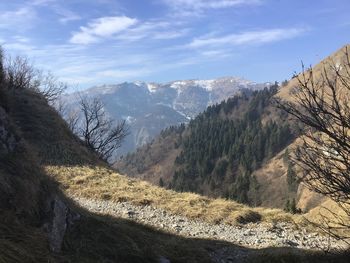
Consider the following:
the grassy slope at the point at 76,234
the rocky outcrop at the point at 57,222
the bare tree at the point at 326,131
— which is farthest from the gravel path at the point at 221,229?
the rocky outcrop at the point at 57,222

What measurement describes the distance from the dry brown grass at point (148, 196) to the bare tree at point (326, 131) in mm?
8747

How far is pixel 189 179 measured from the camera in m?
189

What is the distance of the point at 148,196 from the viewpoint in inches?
752

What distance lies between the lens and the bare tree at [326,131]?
7.73 meters

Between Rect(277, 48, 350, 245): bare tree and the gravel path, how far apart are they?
5755mm

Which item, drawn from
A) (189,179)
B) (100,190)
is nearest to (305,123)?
(100,190)

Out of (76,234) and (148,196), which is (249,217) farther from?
(76,234)

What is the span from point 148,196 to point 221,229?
14.6ft

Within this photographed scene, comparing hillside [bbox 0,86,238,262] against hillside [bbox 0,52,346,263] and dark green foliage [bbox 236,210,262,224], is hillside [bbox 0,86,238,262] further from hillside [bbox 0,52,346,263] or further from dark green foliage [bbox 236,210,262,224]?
dark green foliage [bbox 236,210,262,224]

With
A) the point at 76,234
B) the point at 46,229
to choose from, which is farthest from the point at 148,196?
the point at 46,229

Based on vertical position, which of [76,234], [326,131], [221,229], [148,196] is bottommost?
[221,229]

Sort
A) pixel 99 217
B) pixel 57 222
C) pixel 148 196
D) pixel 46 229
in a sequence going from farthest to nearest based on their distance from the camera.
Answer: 1. pixel 148 196
2. pixel 99 217
3. pixel 57 222
4. pixel 46 229

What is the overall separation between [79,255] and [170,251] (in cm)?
307

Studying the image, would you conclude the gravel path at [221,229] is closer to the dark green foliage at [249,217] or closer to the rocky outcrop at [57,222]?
the dark green foliage at [249,217]
